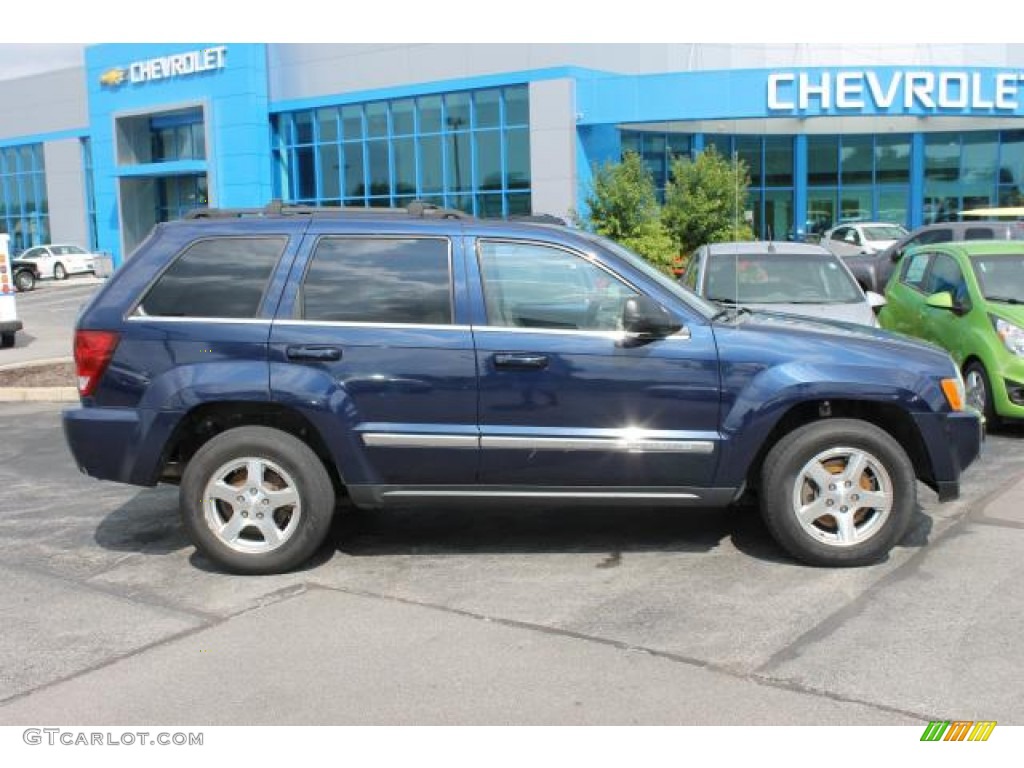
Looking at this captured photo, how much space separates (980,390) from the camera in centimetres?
858

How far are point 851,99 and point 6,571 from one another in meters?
27.5

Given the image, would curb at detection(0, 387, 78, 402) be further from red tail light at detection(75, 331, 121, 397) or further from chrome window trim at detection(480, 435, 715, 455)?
chrome window trim at detection(480, 435, 715, 455)

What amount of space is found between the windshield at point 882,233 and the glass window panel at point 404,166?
15.2 meters

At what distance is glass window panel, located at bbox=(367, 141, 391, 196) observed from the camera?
115 ft

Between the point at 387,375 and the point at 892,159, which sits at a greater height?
the point at 892,159

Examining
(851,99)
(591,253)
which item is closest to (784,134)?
(851,99)

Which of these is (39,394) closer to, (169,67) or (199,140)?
(199,140)

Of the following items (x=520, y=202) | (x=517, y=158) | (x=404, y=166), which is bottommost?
(x=520, y=202)

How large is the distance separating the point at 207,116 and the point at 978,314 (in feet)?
118

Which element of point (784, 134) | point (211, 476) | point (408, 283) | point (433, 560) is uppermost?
point (784, 134)

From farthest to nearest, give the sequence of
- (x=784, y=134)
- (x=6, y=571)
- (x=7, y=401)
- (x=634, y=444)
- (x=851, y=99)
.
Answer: (x=784, y=134) → (x=851, y=99) → (x=7, y=401) → (x=6, y=571) → (x=634, y=444)

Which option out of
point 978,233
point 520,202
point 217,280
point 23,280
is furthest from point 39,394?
point 23,280

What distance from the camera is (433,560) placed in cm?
562

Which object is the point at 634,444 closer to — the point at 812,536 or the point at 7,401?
the point at 812,536
